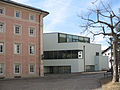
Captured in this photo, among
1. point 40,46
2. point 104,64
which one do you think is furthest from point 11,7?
point 104,64

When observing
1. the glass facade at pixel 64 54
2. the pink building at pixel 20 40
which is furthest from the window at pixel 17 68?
the glass facade at pixel 64 54

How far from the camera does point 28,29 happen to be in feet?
126

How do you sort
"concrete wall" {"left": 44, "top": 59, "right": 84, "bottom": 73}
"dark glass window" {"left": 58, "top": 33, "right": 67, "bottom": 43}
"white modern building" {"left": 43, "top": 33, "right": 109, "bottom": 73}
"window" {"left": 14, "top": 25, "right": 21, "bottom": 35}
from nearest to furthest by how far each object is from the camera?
"window" {"left": 14, "top": 25, "right": 21, "bottom": 35}, "concrete wall" {"left": 44, "top": 59, "right": 84, "bottom": 73}, "white modern building" {"left": 43, "top": 33, "right": 109, "bottom": 73}, "dark glass window" {"left": 58, "top": 33, "right": 67, "bottom": 43}

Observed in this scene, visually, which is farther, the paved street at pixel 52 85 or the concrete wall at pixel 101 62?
the concrete wall at pixel 101 62

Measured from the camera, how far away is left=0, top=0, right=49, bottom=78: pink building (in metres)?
34.8

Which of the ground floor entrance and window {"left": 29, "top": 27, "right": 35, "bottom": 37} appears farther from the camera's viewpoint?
the ground floor entrance

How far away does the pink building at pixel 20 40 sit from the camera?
34.8m

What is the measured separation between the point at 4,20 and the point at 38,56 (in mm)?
9110

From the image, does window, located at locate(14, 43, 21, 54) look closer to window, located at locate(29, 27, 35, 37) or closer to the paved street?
window, located at locate(29, 27, 35, 37)

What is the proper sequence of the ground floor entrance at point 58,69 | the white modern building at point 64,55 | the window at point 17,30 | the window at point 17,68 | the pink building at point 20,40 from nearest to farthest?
the pink building at point 20,40
the window at point 17,68
the window at point 17,30
the white modern building at point 64,55
the ground floor entrance at point 58,69

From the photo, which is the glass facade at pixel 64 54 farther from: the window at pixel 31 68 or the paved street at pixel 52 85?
the paved street at pixel 52 85

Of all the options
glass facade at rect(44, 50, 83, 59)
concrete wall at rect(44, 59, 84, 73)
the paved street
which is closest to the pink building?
the paved street

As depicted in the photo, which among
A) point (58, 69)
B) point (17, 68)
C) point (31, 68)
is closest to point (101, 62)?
point (58, 69)

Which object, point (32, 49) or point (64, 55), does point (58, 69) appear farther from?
point (32, 49)
